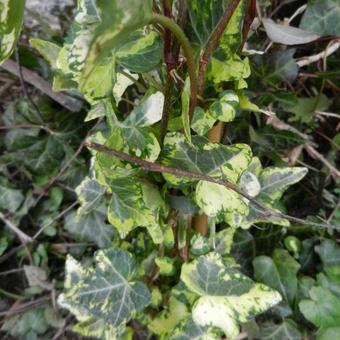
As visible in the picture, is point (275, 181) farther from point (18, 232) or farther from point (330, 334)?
point (18, 232)

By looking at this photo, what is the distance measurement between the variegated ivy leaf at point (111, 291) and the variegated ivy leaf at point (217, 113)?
0.96 ft

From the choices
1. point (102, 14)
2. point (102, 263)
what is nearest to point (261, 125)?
point (102, 263)

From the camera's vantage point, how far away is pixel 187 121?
501mm

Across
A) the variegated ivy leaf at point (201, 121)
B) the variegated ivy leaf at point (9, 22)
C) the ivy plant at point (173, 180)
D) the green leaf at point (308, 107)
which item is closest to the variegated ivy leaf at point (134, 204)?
the ivy plant at point (173, 180)

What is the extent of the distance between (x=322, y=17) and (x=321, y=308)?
1.49ft

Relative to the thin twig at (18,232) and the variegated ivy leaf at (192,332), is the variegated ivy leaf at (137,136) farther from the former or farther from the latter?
the thin twig at (18,232)

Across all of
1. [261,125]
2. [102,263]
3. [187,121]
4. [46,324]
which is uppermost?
[187,121]

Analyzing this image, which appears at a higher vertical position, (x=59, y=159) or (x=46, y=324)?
(x=59, y=159)

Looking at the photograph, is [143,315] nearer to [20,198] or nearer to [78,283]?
[78,283]

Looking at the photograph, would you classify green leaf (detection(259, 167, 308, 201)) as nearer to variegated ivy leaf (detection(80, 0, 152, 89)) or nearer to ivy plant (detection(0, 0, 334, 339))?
ivy plant (detection(0, 0, 334, 339))

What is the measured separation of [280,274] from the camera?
2.75 feet

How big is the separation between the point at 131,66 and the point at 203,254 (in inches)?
13.7

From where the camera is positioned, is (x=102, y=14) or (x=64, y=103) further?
(x=64, y=103)

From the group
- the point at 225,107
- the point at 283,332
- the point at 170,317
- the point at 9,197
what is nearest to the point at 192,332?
the point at 170,317
